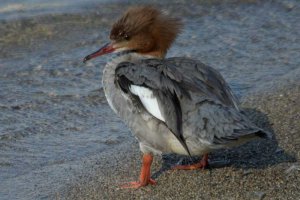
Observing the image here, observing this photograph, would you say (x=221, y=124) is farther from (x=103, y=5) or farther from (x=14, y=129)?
(x=103, y=5)

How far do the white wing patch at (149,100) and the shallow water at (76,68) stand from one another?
1.07 metres

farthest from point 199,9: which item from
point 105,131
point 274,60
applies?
point 105,131

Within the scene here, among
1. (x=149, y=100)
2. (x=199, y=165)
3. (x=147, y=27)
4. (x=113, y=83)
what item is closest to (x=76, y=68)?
(x=147, y=27)

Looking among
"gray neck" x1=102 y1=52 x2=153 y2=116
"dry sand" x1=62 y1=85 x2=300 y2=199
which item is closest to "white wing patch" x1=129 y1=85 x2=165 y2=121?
"gray neck" x1=102 y1=52 x2=153 y2=116

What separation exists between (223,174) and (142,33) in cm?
154

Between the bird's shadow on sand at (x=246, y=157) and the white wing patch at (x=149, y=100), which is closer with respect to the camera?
the white wing patch at (x=149, y=100)

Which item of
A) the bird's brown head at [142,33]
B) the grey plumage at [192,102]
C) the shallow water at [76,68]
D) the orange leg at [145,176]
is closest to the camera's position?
the grey plumage at [192,102]

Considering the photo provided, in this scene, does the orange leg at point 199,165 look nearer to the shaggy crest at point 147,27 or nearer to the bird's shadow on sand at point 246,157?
the bird's shadow on sand at point 246,157

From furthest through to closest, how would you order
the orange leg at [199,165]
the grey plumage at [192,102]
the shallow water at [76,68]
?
the shallow water at [76,68], the orange leg at [199,165], the grey plumage at [192,102]

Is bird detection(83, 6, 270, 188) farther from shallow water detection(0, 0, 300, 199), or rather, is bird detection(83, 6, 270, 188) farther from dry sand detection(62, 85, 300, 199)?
shallow water detection(0, 0, 300, 199)

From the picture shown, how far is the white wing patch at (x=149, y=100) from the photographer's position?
5285 mm

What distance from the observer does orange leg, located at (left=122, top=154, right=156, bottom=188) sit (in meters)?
5.59

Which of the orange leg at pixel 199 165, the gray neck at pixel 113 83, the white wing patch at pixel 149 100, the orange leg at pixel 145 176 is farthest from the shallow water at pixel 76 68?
the white wing patch at pixel 149 100

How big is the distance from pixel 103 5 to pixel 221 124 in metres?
7.47
